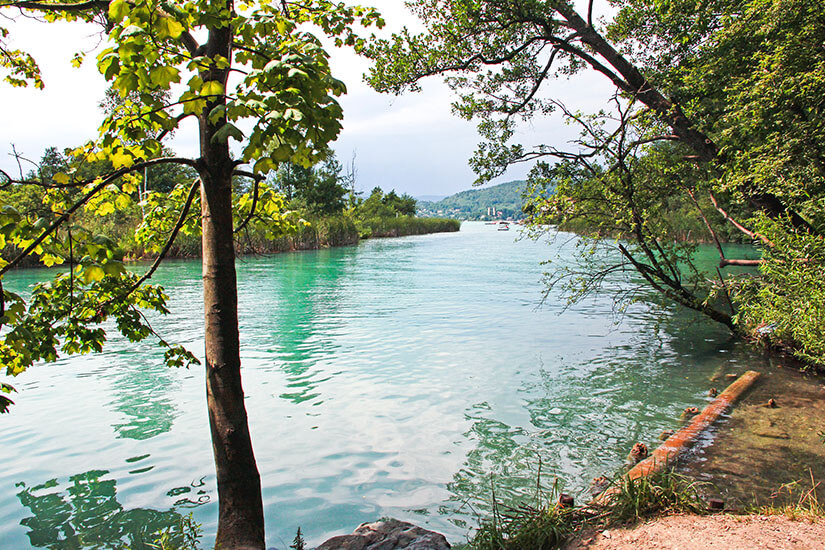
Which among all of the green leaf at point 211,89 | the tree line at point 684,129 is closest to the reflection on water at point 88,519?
the green leaf at point 211,89

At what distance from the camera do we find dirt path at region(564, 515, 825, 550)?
9.60 ft

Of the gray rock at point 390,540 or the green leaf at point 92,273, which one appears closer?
the green leaf at point 92,273

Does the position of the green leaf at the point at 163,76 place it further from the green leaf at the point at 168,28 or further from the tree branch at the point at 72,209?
the tree branch at the point at 72,209

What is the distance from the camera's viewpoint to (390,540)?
11.9 feet

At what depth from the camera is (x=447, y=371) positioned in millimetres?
9719

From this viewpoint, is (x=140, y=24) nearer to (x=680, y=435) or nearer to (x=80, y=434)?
(x=680, y=435)

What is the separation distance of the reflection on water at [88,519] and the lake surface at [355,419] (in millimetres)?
19

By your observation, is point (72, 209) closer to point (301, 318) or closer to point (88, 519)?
point (88, 519)

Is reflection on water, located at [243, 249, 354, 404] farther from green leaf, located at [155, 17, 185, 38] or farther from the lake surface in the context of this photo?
green leaf, located at [155, 17, 185, 38]

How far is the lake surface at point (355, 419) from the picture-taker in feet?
16.7

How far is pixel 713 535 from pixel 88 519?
5.02 meters

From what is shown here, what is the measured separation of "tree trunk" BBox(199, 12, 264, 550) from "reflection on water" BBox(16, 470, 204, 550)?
4.73 feet

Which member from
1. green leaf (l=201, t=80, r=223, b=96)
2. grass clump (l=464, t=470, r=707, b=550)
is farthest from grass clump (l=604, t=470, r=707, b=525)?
green leaf (l=201, t=80, r=223, b=96)

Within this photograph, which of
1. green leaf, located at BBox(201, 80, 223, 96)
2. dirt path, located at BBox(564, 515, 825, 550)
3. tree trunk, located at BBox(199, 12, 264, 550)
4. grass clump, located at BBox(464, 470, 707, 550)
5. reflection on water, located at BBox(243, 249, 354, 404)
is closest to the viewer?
green leaf, located at BBox(201, 80, 223, 96)
